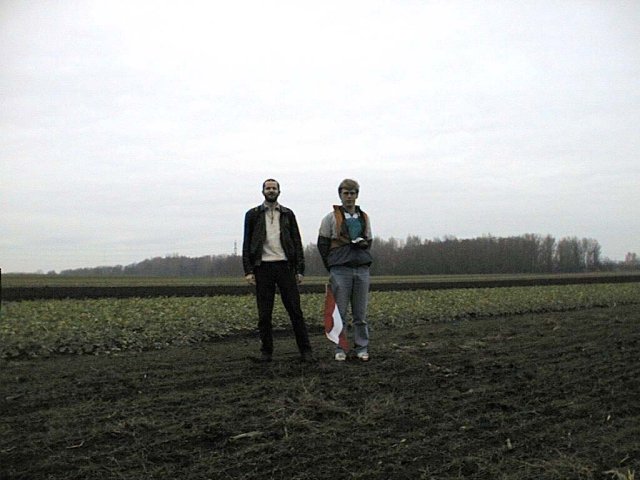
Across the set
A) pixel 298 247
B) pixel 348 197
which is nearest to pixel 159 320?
pixel 298 247

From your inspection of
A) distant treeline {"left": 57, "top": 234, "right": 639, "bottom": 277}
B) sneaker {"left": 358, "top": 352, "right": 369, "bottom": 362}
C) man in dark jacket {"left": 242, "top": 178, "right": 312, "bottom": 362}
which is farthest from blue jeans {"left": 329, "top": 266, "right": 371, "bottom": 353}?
distant treeline {"left": 57, "top": 234, "right": 639, "bottom": 277}

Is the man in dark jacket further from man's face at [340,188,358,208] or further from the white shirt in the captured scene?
man's face at [340,188,358,208]

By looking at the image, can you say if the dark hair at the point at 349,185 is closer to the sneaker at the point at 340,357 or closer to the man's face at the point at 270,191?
the man's face at the point at 270,191

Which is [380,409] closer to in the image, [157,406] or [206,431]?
[206,431]

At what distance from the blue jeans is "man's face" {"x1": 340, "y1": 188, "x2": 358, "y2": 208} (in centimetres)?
75

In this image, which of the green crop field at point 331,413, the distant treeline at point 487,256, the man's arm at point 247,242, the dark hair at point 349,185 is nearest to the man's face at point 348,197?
the dark hair at point 349,185

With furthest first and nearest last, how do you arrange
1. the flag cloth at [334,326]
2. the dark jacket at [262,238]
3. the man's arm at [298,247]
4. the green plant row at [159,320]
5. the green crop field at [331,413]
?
the green plant row at [159,320] < the flag cloth at [334,326] < the man's arm at [298,247] < the dark jacket at [262,238] < the green crop field at [331,413]

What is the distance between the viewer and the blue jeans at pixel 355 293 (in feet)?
22.1

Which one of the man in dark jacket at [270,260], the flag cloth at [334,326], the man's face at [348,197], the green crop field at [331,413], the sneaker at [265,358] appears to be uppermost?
the man's face at [348,197]

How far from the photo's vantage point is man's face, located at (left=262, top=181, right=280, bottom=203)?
6473 mm

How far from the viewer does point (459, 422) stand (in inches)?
166

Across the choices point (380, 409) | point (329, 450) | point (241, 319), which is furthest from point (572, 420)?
point (241, 319)

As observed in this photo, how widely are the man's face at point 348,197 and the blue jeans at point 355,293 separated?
2.45 ft

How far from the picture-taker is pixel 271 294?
21.3ft
